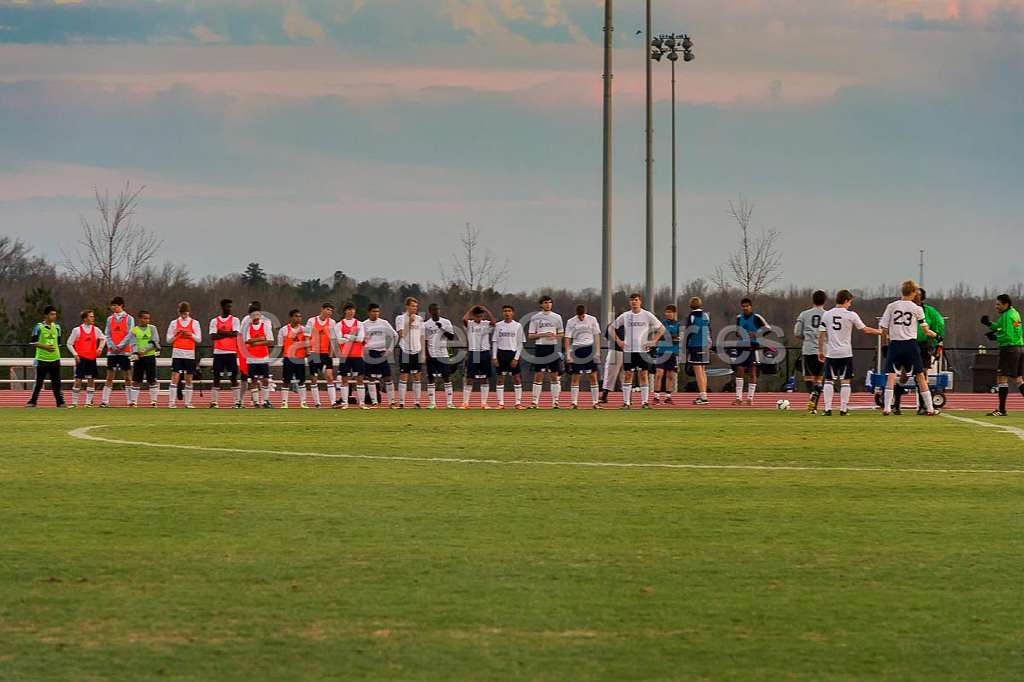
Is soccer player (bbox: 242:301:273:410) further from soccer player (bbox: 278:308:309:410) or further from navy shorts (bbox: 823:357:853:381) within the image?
navy shorts (bbox: 823:357:853:381)

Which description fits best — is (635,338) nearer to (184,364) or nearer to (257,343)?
(257,343)

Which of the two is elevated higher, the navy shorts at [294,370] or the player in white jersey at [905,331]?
the player in white jersey at [905,331]

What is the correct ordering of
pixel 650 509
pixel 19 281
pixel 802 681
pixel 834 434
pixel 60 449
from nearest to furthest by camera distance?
pixel 802 681, pixel 650 509, pixel 60 449, pixel 834 434, pixel 19 281

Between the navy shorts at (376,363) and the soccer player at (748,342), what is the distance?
6783 millimetres

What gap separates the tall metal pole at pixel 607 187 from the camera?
3497 centimetres

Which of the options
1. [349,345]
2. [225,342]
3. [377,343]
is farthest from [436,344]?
[225,342]

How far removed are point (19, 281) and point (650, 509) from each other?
313 ft

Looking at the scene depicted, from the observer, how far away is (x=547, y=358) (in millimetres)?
27891

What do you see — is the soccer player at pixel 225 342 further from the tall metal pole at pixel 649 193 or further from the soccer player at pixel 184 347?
the tall metal pole at pixel 649 193

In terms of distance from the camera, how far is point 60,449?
1634 centimetres

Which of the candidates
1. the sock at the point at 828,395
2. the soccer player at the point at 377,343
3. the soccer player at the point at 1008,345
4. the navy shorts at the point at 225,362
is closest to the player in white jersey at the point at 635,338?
the sock at the point at 828,395

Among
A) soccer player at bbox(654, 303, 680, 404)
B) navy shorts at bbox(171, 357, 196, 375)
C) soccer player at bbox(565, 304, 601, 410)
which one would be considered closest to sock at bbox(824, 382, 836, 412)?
soccer player at bbox(654, 303, 680, 404)

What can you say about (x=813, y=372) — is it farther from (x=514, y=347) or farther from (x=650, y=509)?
(x=650, y=509)

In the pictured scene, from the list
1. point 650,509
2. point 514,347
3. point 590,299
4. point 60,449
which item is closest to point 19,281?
point 590,299
